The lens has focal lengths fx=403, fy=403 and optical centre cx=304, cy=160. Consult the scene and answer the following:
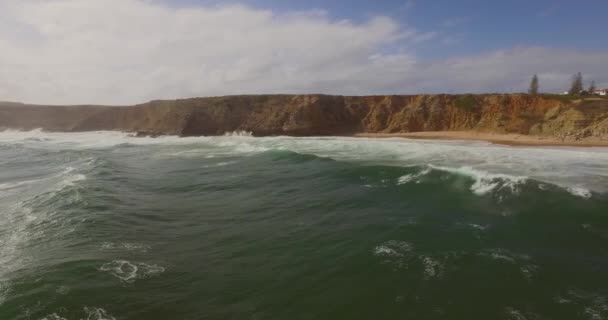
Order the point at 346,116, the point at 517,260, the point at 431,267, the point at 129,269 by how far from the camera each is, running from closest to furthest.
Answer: the point at 431,267, the point at 129,269, the point at 517,260, the point at 346,116

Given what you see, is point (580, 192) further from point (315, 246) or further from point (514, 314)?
point (315, 246)

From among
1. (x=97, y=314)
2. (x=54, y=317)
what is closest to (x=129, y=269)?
(x=97, y=314)

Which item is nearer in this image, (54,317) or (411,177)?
(54,317)

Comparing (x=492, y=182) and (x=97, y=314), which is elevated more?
(x=492, y=182)

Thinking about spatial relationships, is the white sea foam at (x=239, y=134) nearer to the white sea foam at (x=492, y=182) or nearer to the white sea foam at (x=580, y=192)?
the white sea foam at (x=492, y=182)

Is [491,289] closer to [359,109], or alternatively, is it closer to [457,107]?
[457,107]

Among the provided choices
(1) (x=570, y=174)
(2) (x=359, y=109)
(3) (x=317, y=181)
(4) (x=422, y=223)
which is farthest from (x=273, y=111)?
(4) (x=422, y=223)
